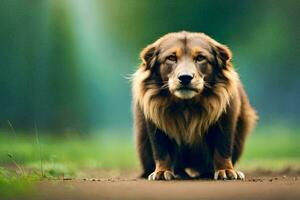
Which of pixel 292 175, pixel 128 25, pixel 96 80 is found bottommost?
pixel 292 175

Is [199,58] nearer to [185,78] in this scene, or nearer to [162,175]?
[185,78]

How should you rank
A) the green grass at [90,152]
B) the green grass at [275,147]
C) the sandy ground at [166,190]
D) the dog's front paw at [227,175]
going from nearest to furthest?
1. the sandy ground at [166,190]
2. the dog's front paw at [227,175]
3. the green grass at [90,152]
4. the green grass at [275,147]

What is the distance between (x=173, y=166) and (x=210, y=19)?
1273mm

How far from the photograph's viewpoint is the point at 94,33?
591 centimetres

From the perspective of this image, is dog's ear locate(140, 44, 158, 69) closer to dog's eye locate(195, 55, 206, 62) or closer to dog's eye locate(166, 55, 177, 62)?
dog's eye locate(166, 55, 177, 62)

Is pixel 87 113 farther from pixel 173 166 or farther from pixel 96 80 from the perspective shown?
pixel 173 166

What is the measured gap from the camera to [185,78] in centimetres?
461

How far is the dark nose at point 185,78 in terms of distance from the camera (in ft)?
15.1

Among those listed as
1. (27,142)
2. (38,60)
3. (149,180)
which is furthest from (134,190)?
(38,60)

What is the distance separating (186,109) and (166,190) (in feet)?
2.49

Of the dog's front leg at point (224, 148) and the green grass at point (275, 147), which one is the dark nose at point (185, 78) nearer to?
the dog's front leg at point (224, 148)

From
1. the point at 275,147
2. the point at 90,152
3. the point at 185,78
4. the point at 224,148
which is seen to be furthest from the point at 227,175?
the point at 90,152

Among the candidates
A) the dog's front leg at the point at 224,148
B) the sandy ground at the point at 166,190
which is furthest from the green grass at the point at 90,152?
the dog's front leg at the point at 224,148

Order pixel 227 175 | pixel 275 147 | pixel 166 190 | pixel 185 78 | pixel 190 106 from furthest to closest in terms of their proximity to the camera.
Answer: pixel 275 147 → pixel 190 106 → pixel 227 175 → pixel 185 78 → pixel 166 190
